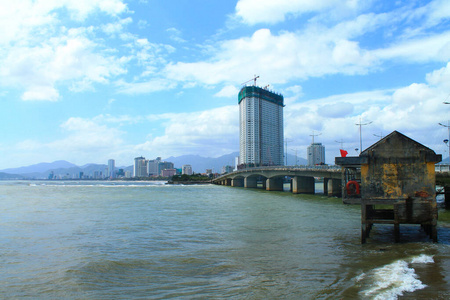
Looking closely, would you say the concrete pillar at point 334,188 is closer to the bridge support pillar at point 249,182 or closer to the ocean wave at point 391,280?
the ocean wave at point 391,280

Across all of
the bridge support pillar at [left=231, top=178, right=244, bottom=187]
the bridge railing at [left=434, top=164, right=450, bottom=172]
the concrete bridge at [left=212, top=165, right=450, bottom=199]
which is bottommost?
the bridge support pillar at [left=231, top=178, right=244, bottom=187]

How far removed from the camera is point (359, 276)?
1291 centimetres

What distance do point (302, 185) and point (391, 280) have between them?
63.4 metres

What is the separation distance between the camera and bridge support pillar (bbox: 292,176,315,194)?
7388 centimetres

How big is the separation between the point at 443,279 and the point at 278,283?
6.13 meters

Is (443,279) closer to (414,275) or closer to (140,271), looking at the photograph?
(414,275)

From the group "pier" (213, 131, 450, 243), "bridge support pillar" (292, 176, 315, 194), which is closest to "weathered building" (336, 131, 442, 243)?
"pier" (213, 131, 450, 243)

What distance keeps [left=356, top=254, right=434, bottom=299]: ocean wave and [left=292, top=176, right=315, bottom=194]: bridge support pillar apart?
59.5 meters

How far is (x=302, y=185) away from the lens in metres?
74.5

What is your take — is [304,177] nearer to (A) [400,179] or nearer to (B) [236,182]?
(B) [236,182]

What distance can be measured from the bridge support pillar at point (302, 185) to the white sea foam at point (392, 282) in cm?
6013

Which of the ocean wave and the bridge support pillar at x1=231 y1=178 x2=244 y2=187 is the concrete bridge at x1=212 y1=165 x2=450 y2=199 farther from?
the ocean wave

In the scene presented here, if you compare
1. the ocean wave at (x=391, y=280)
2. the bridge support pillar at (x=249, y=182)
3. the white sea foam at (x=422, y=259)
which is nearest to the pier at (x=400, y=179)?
the white sea foam at (x=422, y=259)

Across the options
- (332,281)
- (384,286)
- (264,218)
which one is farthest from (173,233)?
(384,286)
